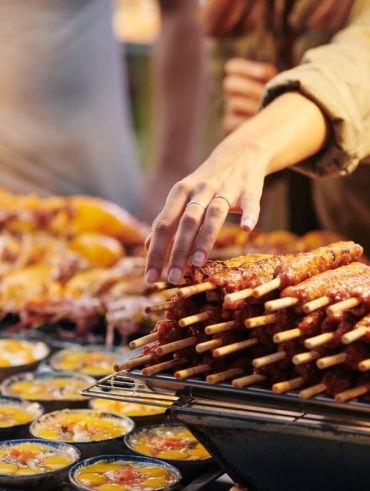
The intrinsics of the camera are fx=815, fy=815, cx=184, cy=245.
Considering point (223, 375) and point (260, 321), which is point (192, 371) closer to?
point (223, 375)

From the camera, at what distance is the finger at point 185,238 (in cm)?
179

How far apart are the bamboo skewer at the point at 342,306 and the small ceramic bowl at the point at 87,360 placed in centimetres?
127

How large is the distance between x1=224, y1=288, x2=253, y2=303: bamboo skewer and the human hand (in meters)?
0.10

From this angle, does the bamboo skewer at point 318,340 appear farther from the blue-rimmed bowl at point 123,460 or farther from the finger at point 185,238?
the blue-rimmed bowl at point 123,460

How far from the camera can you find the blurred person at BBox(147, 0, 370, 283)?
6.01 feet

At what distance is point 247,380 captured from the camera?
5.59ft

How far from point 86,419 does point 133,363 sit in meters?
0.62

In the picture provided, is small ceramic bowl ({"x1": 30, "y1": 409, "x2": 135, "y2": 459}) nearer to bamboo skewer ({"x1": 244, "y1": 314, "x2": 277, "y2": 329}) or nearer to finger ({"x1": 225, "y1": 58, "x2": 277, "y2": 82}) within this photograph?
bamboo skewer ({"x1": 244, "y1": 314, "x2": 277, "y2": 329})

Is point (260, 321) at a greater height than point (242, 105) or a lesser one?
lesser

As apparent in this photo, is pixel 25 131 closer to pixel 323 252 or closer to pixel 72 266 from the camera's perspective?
pixel 72 266

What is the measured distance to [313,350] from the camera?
1.72 m

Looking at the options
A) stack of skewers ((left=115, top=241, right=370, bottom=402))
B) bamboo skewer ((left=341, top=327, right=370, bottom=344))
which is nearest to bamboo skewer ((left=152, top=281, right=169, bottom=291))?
stack of skewers ((left=115, top=241, right=370, bottom=402))

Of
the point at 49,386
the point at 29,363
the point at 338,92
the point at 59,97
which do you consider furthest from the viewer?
the point at 59,97

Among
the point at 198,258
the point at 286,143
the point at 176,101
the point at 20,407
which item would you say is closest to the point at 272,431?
the point at 198,258
